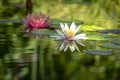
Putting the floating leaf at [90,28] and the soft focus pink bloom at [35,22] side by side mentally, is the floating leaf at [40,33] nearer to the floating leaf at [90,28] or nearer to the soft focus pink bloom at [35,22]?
the soft focus pink bloom at [35,22]

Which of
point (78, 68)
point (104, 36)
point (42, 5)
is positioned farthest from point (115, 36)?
point (42, 5)

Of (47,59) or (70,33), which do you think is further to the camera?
(70,33)

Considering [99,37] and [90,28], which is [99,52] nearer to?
[99,37]

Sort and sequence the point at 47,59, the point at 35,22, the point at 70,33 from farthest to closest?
the point at 35,22, the point at 70,33, the point at 47,59

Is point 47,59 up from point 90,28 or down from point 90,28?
down

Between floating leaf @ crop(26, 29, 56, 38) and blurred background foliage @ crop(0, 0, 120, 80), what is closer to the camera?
blurred background foliage @ crop(0, 0, 120, 80)

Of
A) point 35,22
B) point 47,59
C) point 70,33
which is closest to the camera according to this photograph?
point 47,59

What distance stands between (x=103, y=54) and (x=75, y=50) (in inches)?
5.6

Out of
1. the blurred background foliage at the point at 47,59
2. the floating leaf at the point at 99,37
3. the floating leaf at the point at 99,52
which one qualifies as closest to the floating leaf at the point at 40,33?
the blurred background foliage at the point at 47,59

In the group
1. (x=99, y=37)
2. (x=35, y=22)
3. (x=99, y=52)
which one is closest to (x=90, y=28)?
(x=99, y=37)

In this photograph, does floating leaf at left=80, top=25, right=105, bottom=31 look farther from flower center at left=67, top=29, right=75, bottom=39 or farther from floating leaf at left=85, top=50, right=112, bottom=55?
floating leaf at left=85, top=50, right=112, bottom=55

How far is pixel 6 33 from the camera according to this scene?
1.76 metres

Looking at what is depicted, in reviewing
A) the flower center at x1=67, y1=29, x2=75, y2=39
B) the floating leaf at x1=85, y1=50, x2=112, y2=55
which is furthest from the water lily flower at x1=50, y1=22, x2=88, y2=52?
the floating leaf at x1=85, y1=50, x2=112, y2=55

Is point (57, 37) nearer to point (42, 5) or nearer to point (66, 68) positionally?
point (66, 68)
